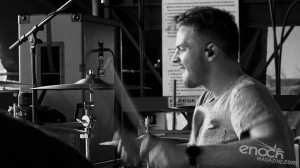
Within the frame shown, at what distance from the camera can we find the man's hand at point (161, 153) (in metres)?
1.65

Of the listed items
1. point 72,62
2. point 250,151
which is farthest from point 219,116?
point 72,62

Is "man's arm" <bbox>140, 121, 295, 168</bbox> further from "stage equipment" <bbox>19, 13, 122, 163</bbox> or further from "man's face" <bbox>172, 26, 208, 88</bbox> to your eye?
"stage equipment" <bbox>19, 13, 122, 163</bbox>

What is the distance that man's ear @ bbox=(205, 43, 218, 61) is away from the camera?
2.02 m

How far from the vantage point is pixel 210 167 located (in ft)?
5.92

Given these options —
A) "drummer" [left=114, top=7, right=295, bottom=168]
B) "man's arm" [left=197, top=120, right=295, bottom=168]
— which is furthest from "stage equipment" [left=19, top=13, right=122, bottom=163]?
"man's arm" [left=197, top=120, right=295, bottom=168]

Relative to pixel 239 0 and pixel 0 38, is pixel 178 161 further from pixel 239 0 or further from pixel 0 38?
pixel 0 38

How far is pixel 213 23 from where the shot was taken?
6.56 ft

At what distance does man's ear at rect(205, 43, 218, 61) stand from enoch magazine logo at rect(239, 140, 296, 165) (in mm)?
397

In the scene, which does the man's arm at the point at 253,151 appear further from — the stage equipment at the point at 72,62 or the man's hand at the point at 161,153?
the stage equipment at the point at 72,62

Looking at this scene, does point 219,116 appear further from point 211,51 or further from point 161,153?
point 161,153

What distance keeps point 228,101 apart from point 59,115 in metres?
2.55

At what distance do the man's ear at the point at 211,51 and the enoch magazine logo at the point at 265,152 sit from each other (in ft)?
1.30

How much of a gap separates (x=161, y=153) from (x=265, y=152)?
334mm

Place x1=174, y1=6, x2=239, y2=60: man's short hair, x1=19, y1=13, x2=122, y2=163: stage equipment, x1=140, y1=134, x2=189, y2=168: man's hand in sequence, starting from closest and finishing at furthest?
1. x1=140, y1=134, x2=189, y2=168: man's hand
2. x1=174, y1=6, x2=239, y2=60: man's short hair
3. x1=19, y1=13, x2=122, y2=163: stage equipment
